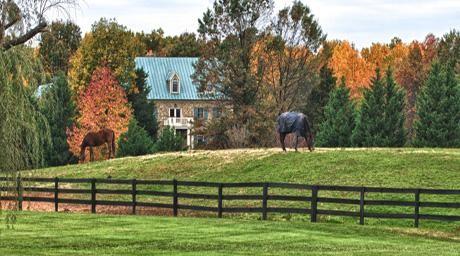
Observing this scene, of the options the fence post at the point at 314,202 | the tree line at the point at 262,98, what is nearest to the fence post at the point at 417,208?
the fence post at the point at 314,202

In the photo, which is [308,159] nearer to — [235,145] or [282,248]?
[235,145]

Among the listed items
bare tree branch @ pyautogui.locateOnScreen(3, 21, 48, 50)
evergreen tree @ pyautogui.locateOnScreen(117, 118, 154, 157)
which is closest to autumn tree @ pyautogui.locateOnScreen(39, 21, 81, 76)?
bare tree branch @ pyautogui.locateOnScreen(3, 21, 48, 50)

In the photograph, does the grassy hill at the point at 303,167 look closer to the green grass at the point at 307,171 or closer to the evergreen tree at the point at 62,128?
the green grass at the point at 307,171

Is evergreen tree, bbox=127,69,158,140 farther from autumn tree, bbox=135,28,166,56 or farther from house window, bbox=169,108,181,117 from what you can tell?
autumn tree, bbox=135,28,166,56

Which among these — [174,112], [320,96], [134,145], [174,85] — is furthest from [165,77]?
[134,145]

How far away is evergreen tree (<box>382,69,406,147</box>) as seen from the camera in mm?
67188

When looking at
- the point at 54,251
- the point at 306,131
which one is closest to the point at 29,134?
the point at 54,251

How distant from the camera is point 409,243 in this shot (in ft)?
84.5

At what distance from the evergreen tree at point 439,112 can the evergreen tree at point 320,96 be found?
15.8 meters

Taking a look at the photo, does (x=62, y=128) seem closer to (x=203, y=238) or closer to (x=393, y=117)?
(x=393, y=117)

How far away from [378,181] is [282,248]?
17.1 meters

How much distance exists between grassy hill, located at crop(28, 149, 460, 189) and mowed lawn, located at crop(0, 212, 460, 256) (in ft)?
31.5

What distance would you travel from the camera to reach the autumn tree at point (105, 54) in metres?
87.6

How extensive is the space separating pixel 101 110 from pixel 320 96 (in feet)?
66.0
